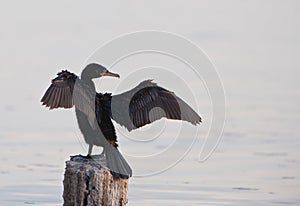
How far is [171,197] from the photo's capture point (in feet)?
32.3

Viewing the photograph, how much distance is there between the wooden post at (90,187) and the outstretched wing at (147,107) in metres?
0.89

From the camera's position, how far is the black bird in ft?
26.5

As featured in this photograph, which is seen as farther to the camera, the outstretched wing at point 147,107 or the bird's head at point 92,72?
the bird's head at point 92,72

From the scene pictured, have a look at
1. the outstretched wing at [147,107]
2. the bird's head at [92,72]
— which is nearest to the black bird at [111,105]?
the outstretched wing at [147,107]

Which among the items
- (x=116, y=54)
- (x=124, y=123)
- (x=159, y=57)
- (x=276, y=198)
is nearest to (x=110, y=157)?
(x=124, y=123)

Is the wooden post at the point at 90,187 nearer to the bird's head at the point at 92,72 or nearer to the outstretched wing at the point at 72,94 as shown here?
the outstretched wing at the point at 72,94

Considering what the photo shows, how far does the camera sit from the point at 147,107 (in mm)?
8125

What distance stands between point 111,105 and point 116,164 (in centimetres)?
72

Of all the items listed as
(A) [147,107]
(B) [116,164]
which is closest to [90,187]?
(B) [116,164]

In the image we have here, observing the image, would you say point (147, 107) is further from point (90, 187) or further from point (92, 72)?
point (90, 187)

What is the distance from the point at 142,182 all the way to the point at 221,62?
252 inches

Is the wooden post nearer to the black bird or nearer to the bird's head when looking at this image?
the black bird

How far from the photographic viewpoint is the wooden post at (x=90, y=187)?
7.20 m

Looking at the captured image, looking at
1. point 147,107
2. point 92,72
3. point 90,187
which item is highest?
point 92,72
